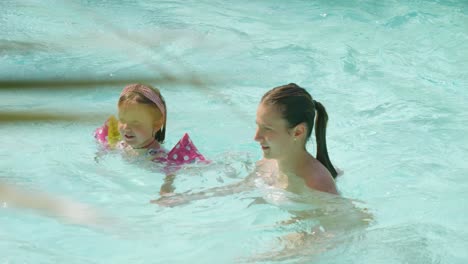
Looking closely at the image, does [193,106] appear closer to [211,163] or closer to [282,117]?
[211,163]

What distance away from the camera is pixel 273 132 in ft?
14.4

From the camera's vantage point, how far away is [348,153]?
5719mm

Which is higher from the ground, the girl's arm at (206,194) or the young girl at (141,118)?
the young girl at (141,118)

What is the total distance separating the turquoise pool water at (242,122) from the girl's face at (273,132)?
323 mm

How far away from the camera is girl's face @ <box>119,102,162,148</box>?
5156 millimetres

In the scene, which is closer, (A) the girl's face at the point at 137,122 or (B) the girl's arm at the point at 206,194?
(B) the girl's arm at the point at 206,194

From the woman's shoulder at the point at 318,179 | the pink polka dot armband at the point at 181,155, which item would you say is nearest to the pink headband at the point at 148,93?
the pink polka dot armband at the point at 181,155

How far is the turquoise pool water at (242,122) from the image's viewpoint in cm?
429

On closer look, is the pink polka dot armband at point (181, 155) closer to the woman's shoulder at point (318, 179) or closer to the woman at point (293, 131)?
the woman at point (293, 131)

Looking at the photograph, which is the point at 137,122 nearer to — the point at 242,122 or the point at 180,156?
the point at 180,156

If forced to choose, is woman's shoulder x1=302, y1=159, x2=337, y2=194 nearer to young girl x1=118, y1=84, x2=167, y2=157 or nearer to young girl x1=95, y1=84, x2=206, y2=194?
young girl x1=95, y1=84, x2=206, y2=194

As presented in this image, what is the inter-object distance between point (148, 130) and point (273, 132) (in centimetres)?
113

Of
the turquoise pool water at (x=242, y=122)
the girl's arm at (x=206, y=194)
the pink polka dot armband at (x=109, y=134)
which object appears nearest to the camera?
the turquoise pool water at (x=242, y=122)

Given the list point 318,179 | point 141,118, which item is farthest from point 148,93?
point 318,179
